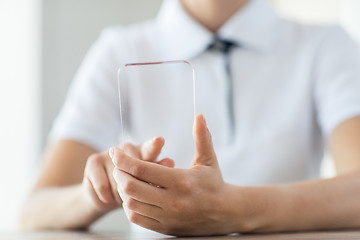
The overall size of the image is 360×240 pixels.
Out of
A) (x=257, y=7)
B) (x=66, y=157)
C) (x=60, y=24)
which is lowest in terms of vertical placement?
(x=66, y=157)

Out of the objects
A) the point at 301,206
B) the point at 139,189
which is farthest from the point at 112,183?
Answer: the point at 301,206

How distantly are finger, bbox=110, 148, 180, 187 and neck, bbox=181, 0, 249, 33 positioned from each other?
0.60 m

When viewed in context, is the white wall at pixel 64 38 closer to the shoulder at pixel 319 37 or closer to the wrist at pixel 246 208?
the shoulder at pixel 319 37

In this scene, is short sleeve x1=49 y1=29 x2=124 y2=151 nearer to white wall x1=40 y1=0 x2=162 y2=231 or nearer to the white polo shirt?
the white polo shirt

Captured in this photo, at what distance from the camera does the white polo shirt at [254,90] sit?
97cm

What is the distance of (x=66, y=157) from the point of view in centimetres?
94

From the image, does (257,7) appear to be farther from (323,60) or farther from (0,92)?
(0,92)

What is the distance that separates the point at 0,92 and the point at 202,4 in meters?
1.21

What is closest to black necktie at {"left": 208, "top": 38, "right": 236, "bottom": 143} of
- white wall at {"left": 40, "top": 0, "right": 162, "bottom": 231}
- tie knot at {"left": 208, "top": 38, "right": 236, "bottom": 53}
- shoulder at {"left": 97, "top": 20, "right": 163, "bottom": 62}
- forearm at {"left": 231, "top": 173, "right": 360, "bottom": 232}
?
tie knot at {"left": 208, "top": 38, "right": 236, "bottom": 53}

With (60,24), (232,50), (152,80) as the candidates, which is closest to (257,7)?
(232,50)

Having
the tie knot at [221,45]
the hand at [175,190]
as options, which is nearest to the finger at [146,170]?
the hand at [175,190]

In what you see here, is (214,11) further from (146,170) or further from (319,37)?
(146,170)

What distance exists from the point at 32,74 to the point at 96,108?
3.62 feet

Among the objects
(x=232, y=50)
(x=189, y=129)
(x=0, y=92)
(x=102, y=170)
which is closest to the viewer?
(x=102, y=170)
